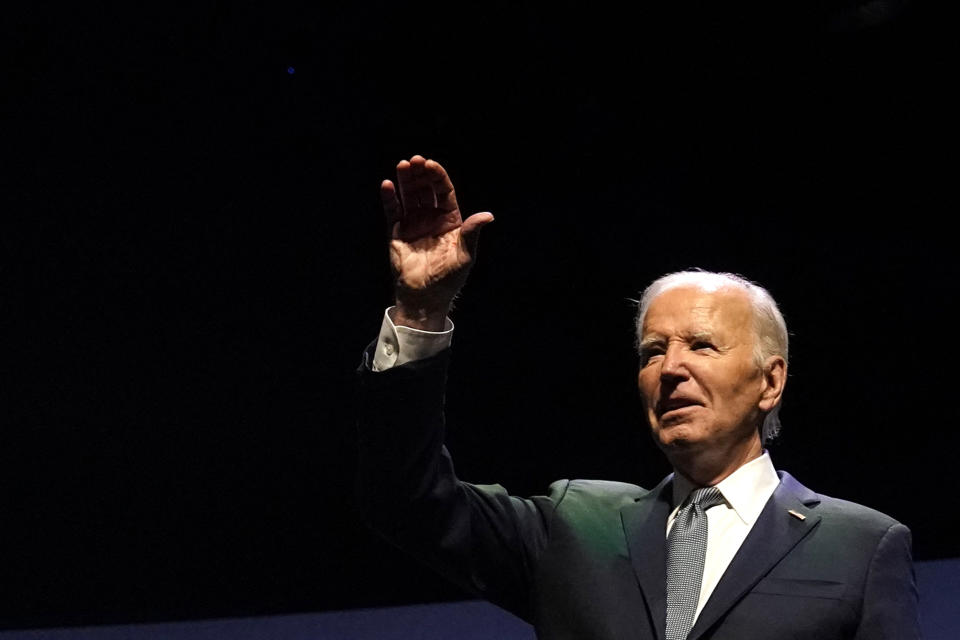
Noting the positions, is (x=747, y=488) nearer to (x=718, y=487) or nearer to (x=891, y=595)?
(x=718, y=487)

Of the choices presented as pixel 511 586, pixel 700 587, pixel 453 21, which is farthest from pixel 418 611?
pixel 453 21

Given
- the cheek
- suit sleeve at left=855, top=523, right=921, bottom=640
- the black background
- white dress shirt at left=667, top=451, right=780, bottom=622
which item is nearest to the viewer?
suit sleeve at left=855, top=523, right=921, bottom=640

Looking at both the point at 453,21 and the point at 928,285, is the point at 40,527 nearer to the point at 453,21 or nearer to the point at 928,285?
the point at 453,21

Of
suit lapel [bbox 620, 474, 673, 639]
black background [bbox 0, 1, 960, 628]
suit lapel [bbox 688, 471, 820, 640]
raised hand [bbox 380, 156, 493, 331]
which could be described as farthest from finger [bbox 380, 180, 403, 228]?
black background [bbox 0, 1, 960, 628]

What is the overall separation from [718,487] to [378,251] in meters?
1.49

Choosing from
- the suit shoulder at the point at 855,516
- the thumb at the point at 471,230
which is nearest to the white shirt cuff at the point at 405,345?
the thumb at the point at 471,230

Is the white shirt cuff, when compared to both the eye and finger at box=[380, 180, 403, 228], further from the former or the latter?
the eye

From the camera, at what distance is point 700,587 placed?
147cm

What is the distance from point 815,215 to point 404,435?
225 cm

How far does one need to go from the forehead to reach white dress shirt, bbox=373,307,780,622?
214mm

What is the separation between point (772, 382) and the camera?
167 centimetres

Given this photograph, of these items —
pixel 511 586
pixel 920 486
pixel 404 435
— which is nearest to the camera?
pixel 404 435

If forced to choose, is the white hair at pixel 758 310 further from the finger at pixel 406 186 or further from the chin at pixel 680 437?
the finger at pixel 406 186

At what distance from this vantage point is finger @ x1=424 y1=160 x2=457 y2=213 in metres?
1.45
